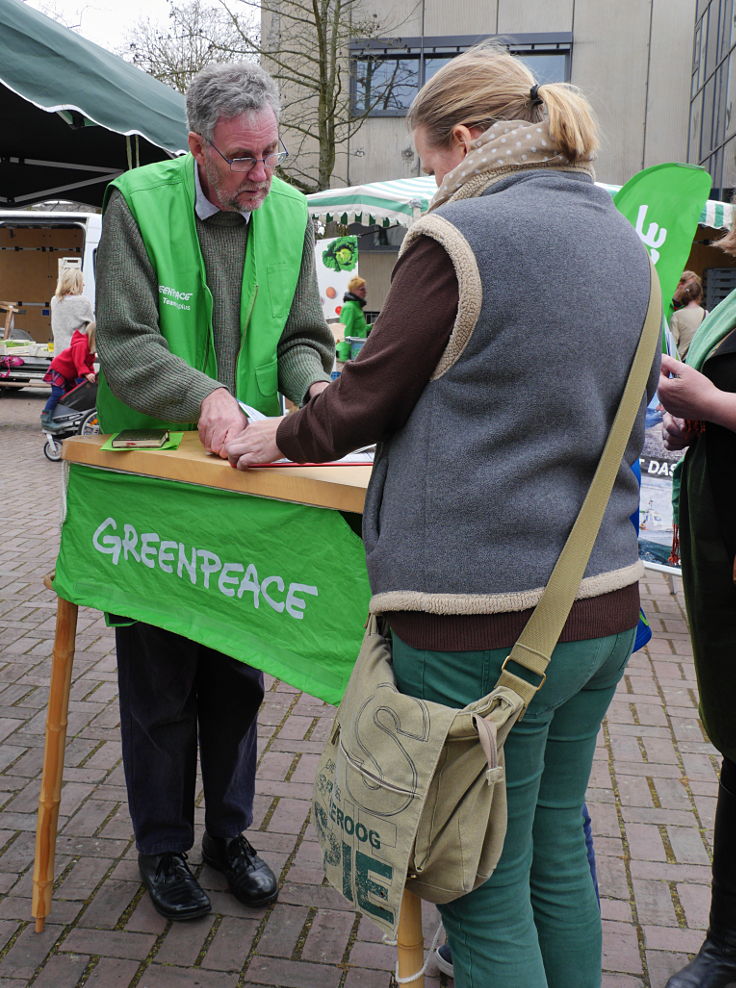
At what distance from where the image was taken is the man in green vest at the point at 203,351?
2.25 meters

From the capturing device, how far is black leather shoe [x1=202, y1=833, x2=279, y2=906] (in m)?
→ 2.64

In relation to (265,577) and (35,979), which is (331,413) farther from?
(35,979)

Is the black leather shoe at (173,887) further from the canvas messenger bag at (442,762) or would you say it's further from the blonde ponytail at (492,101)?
the blonde ponytail at (492,101)

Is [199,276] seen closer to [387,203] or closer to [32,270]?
[387,203]

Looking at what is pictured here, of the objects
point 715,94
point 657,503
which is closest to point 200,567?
point 657,503

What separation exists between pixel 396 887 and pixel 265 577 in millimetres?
715

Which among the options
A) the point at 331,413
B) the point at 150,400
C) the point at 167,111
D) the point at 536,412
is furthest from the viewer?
the point at 167,111

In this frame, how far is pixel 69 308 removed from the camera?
11055 millimetres

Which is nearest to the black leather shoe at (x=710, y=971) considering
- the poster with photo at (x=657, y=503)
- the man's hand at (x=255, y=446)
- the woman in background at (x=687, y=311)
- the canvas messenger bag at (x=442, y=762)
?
the canvas messenger bag at (x=442, y=762)

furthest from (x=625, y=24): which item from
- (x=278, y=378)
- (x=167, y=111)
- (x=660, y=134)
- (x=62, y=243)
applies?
(x=278, y=378)

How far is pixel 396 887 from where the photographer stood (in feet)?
5.03

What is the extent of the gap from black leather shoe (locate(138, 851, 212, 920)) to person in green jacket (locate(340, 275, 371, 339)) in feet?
36.2

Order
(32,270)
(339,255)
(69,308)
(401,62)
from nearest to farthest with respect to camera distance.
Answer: (69,308), (339,255), (32,270), (401,62)

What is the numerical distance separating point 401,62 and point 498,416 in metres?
24.2
